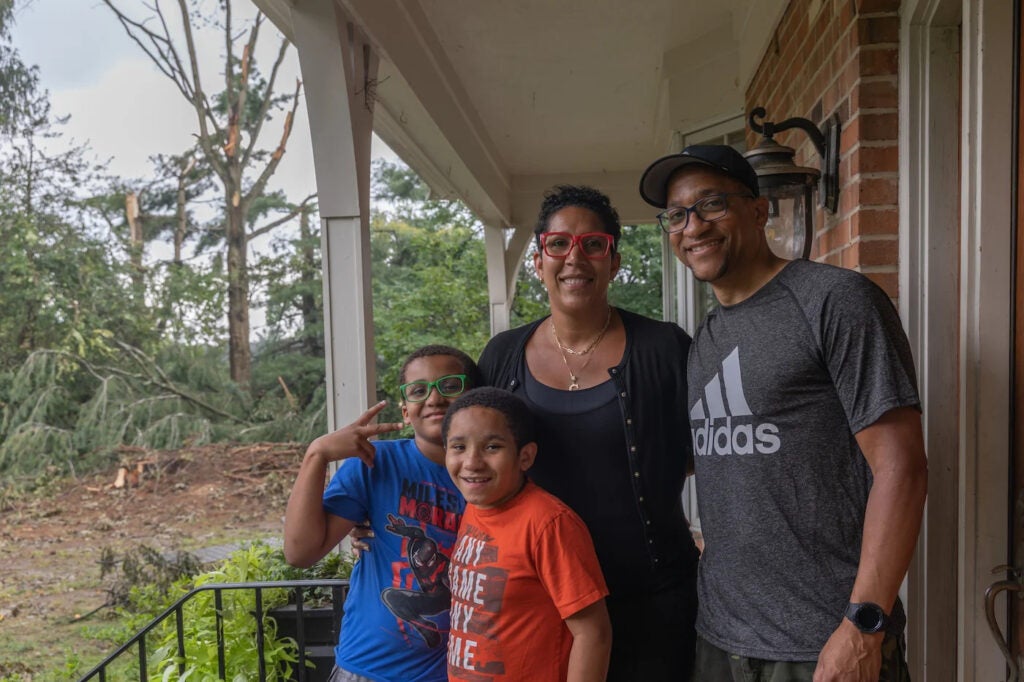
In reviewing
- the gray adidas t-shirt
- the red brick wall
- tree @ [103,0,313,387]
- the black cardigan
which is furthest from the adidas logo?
tree @ [103,0,313,387]

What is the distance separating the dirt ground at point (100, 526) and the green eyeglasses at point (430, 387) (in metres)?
6.70

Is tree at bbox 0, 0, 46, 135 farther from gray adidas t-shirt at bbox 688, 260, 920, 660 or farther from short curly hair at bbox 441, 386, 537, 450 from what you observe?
gray adidas t-shirt at bbox 688, 260, 920, 660

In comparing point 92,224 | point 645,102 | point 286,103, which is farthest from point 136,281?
point 645,102

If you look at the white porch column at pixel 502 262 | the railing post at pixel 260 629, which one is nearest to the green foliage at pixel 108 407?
the white porch column at pixel 502 262

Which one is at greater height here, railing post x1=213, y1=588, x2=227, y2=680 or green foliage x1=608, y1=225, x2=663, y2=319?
green foliage x1=608, y1=225, x2=663, y2=319

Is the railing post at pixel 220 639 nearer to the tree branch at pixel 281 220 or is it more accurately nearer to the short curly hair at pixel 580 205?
the short curly hair at pixel 580 205

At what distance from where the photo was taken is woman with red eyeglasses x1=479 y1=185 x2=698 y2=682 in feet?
4.76

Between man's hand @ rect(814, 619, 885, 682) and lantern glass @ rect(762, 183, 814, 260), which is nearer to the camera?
man's hand @ rect(814, 619, 885, 682)

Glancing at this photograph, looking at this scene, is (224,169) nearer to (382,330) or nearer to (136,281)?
(136,281)

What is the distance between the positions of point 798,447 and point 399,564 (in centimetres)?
80

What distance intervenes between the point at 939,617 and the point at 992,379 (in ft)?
1.76

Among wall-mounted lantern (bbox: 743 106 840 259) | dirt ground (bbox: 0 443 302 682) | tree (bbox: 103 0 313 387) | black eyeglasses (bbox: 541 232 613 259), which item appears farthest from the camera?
tree (bbox: 103 0 313 387)

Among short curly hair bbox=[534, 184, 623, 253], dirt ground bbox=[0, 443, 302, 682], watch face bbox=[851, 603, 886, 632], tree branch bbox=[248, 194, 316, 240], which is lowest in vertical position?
dirt ground bbox=[0, 443, 302, 682]

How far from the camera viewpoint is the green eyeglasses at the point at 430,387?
5.13ft
